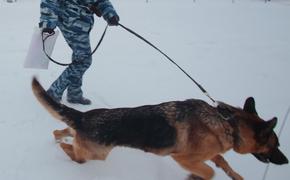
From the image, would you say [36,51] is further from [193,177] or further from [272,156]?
[272,156]

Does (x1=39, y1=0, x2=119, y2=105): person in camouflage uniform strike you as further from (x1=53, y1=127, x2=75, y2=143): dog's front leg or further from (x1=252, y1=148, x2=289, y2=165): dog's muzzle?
(x1=252, y1=148, x2=289, y2=165): dog's muzzle

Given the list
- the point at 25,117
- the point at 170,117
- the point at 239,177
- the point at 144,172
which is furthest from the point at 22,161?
the point at 239,177

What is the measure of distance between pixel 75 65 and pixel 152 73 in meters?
1.70

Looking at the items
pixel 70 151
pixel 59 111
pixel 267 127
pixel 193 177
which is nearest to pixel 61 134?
pixel 70 151

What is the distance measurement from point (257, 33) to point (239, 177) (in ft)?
15.9

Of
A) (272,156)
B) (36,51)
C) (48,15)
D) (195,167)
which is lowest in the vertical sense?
(195,167)

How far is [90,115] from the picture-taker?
3008 mm

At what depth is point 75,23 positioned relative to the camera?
372cm

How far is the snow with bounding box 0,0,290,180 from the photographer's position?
334cm

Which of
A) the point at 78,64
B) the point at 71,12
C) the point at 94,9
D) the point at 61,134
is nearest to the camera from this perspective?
the point at 61,134

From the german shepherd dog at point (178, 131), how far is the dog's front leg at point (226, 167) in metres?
0.26

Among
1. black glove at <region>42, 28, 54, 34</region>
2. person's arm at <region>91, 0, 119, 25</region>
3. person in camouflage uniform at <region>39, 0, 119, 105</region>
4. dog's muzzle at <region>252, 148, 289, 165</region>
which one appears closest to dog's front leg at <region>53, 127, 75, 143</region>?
person in camouflage uniform at <region>39, 0, 119, 105</region>

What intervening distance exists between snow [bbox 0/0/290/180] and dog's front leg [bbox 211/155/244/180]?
12 cm

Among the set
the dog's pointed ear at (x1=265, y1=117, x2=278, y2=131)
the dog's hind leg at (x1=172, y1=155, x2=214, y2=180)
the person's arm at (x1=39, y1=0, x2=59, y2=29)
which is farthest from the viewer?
the person's arm at (x1=39, y1=0, x2=59, y2=29)
